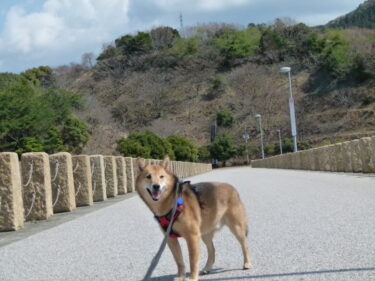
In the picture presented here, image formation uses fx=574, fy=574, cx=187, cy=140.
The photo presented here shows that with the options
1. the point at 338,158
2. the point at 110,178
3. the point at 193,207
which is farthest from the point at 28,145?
the point at 193,207

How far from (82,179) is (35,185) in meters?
3.84

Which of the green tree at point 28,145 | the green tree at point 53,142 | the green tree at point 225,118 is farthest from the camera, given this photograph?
the green tree at point 225,118

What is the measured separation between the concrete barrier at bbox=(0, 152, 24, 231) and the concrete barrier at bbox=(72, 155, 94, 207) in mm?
5367

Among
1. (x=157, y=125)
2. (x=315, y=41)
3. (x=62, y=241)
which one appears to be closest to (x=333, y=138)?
(x=157, y=125)

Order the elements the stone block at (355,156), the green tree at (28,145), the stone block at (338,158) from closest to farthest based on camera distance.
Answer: the stone block at (355,156), the stone block at (338,158), the green tree at (28,145)

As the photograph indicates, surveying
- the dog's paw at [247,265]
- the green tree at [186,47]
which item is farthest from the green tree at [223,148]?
the dog's paw at [247,265]

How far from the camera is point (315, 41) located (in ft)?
429

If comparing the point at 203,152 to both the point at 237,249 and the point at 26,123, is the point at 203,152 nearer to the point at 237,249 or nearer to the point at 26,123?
the point at 26,123

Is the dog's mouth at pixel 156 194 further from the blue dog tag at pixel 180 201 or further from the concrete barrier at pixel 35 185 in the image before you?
the concrete barrier at pixel 35 185

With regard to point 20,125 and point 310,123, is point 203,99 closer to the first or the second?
point 310,123

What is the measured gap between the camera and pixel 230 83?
12712 cm

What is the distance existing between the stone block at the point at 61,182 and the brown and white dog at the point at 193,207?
9183 mm

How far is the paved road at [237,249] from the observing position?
566cm

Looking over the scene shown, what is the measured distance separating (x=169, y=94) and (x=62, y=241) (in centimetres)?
12196
